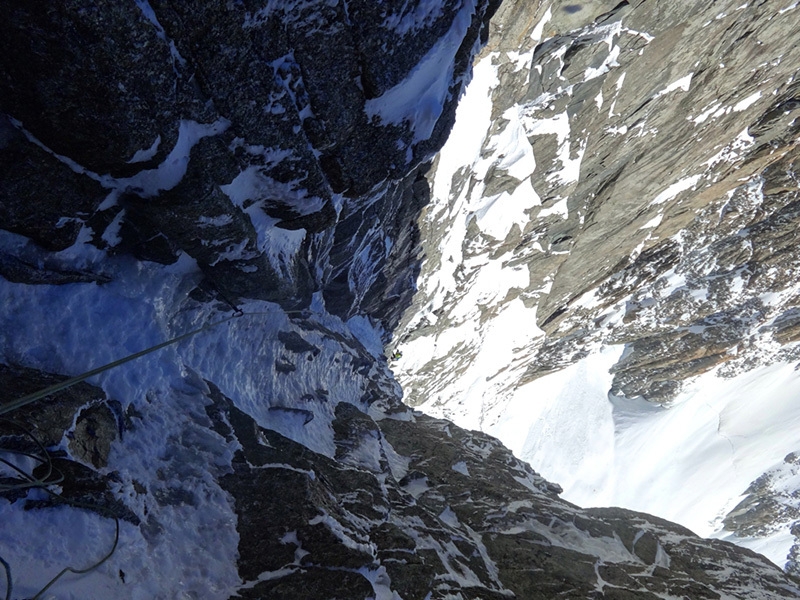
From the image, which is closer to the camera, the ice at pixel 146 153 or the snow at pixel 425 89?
the ice at pixel 146 153

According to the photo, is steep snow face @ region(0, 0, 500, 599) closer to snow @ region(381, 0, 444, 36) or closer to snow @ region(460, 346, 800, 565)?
snow @ region(381, 0, 444, 36)

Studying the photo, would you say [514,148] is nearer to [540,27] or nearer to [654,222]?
[540,27]

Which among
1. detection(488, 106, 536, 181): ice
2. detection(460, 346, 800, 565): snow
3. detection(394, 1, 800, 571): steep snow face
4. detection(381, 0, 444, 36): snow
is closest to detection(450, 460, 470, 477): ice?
detection(394, 1, 800, 571): steep snow face

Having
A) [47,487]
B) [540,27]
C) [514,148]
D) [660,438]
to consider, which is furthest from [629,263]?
[47,487]

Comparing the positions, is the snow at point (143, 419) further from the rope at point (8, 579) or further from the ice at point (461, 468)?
Result: the ice at point (461, 468)

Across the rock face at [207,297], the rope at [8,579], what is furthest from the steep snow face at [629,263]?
the rope at [8,579]

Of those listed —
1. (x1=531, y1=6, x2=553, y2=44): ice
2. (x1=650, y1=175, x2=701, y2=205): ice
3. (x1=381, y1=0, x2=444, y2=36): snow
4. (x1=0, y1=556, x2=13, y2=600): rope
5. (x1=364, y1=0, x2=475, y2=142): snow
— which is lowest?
(x1=0, y1=556, x2=13, y2=600): rope

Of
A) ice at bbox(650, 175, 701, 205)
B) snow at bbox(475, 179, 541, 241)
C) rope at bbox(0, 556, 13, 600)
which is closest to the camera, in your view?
rope at bbox(0, 556, 13, 600)
